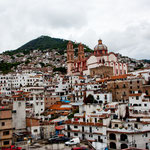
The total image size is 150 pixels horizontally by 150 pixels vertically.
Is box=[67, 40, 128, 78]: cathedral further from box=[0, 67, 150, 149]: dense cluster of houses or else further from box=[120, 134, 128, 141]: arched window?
box=[120, 134, 128, 141]: arched window

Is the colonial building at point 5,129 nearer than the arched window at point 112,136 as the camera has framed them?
Yes

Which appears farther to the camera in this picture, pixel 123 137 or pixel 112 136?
pixel 112 136

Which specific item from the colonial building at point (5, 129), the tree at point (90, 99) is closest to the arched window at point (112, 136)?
the colonial building at point (5, 129)

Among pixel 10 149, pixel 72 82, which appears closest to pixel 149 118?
pixel 10 149

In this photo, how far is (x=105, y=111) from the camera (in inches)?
1447

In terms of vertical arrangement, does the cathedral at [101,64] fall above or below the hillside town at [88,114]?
above

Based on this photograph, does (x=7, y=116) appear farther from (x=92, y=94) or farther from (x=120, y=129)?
(x=92, y=94)

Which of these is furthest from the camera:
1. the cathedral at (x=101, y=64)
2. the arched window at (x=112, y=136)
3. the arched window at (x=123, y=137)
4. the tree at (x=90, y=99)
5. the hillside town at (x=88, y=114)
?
the cathedral at (x=101, y=64)

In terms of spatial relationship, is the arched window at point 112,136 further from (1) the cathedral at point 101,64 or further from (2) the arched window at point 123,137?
(1) the cathedral at point 101,64

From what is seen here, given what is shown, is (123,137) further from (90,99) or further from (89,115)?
(90,99)

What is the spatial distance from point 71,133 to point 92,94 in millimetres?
15619

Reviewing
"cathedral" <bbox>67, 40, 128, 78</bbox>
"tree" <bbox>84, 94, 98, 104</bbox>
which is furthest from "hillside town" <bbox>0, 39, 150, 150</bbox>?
"cathedral" <bbox>67, 40, 128, 78</bbox>

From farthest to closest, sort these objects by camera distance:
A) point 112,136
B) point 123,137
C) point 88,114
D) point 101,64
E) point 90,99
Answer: point 101,64 < point 90,99 < point 88,114 < point 112,136 < point 123,137

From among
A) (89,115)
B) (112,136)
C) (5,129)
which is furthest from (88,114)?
(5,129)
